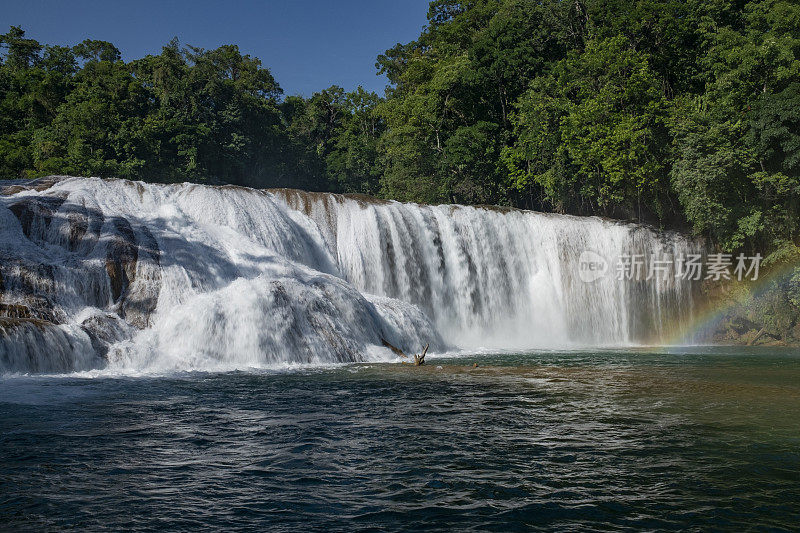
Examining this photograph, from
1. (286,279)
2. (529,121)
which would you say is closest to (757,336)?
(529,121)

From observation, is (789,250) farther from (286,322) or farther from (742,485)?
(742,485)

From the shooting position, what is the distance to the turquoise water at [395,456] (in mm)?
5043

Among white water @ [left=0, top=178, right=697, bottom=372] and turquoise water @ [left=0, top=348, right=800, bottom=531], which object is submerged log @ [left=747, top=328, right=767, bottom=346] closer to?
white water @ [left=0, top=178, right=697, bottom=372]

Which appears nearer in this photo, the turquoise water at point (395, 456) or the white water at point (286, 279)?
the turquoise water at point (395, 456)

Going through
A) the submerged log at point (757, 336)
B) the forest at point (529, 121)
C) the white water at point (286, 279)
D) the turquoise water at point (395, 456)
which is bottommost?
the submerged log at point (757, 336)

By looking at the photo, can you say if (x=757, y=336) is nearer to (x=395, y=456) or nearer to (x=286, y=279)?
(x=286, y=279)

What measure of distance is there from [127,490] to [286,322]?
38.9ft

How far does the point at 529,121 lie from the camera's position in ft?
127

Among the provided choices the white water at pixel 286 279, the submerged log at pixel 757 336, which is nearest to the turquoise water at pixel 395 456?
the white water at pixel 286 279

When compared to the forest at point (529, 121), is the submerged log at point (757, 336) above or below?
below

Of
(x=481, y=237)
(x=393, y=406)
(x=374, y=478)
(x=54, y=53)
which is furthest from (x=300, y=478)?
(x=54, y=53)

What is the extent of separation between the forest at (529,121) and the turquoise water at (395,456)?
69.8ft

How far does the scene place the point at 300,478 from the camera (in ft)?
20.0

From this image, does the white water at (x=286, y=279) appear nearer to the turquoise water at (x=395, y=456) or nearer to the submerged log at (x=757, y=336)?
the submerged log at (x=757, y=336)
